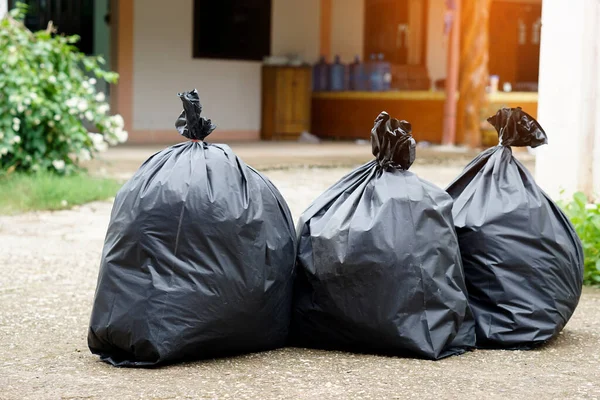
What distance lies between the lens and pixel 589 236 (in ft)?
12.9

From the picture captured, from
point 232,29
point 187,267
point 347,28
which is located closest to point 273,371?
point 187,267

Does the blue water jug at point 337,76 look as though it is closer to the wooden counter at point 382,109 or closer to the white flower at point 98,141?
the wooden counter at point 382,109

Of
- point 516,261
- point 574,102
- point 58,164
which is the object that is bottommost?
point 58,164

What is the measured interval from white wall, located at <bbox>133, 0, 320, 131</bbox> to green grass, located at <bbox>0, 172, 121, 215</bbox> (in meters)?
Answer: 5.18

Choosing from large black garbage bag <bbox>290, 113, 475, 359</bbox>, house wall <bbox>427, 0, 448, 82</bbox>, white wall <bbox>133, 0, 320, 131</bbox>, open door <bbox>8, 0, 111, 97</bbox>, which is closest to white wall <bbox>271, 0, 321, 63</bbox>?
white wall <bbox>133, 0, 320, 131</bbox>

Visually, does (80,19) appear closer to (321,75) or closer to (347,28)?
(321,75)

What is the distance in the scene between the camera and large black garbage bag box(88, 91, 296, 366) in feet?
8.02

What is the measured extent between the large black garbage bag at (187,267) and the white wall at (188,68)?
932cm

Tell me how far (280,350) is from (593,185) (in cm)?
244

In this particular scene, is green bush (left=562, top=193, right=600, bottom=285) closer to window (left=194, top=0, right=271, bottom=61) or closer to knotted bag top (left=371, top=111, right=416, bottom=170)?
knotted bag top (left=371, top=111, right=416, bottom=170)

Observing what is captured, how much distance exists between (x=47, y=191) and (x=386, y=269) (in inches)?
154

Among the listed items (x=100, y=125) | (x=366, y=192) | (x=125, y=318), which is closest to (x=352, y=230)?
(x=366, y=192)

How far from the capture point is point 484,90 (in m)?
11.0

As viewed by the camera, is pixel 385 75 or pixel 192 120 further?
pixel 385 75
